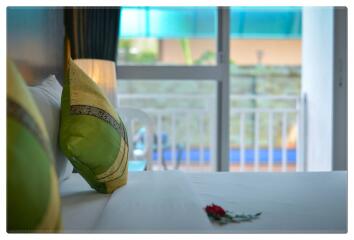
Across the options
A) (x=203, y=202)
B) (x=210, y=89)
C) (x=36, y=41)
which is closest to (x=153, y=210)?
(x=203, y=202)

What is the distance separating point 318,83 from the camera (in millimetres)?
3514

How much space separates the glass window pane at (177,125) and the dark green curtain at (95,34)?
3.77 ft

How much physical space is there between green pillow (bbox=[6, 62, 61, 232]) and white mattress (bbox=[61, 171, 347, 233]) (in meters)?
0.16

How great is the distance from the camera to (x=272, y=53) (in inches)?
244

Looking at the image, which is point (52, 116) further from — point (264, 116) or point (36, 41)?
point (264, 116)

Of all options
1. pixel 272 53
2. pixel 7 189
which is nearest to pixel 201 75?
pixel 7 189

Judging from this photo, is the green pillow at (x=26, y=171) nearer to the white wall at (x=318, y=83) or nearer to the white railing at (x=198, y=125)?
the white wall at (x=318, y=83)

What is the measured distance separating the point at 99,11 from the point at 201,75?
98 cm

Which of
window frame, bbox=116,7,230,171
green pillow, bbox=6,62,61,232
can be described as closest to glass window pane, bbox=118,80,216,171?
window frame, bbox=116,7,230,171

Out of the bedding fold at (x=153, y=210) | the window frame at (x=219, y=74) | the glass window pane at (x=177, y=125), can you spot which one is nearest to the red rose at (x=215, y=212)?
the bedding fold at (x=153, y=210)

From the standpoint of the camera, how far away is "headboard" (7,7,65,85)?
131 cm

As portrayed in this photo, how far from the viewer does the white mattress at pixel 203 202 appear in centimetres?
101
